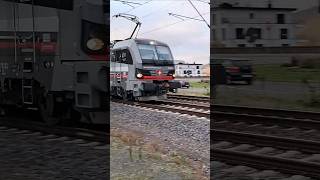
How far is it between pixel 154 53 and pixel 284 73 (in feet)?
22.3

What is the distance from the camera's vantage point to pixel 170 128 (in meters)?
7.91

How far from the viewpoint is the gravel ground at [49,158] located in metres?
5.61

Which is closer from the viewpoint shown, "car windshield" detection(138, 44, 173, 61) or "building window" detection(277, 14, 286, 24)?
"car windshield" detection(138, 44, 173, 61)

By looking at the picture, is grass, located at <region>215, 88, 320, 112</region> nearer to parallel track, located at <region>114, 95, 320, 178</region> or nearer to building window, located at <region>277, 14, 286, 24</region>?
parallel track, located at <region>114, 95, 320, 178</region>

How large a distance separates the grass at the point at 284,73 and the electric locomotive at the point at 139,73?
16.0 ft

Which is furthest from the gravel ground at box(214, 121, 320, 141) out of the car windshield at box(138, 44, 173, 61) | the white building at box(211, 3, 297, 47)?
the car windshield at box(138, 44, 173, 61)

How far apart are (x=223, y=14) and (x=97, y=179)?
2.99m

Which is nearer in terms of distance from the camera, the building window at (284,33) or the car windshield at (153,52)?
the car windshield at (153,52)

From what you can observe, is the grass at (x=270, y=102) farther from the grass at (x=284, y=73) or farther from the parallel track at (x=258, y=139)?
the parallel track at (x=258, y=139)

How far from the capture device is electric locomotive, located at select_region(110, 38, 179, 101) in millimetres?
7331

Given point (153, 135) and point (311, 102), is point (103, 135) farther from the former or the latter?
point (311, 102)

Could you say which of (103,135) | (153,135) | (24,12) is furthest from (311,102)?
(24,12)

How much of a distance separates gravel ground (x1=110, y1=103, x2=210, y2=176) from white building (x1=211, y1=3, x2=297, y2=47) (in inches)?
53.3

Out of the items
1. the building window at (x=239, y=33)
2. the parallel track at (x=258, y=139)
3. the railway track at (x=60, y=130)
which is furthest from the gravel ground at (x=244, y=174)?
the building window at (x=239, y=33)
